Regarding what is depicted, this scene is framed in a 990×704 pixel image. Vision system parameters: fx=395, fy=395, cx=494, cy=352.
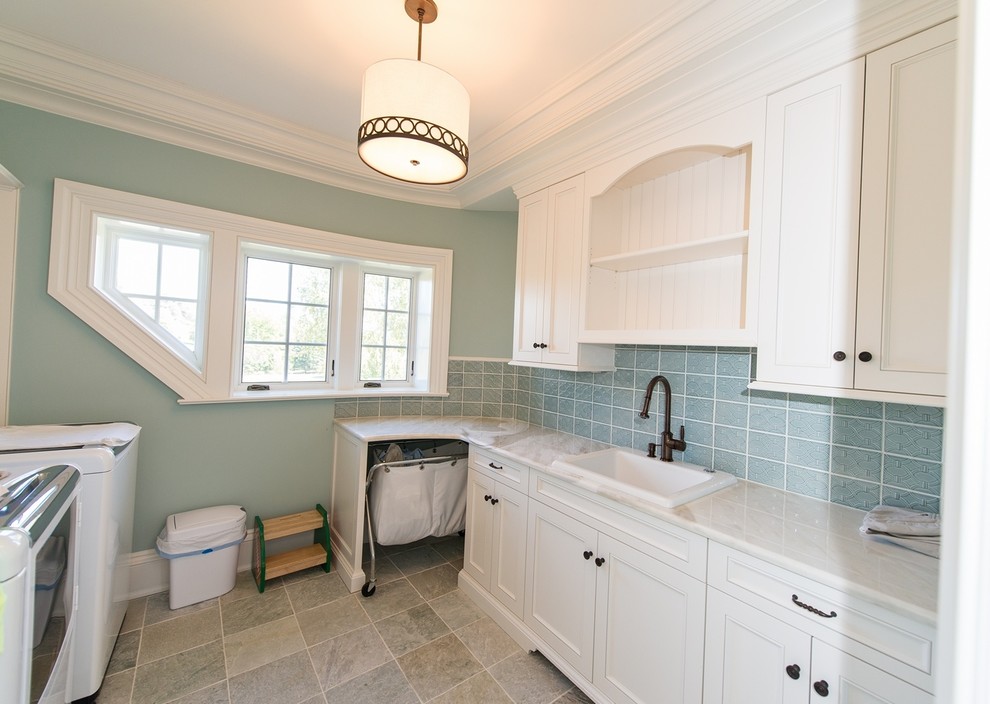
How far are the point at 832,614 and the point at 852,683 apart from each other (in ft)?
0.50

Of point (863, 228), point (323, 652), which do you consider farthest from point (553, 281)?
point (323, 652)

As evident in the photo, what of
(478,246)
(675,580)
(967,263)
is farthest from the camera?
(478,246)

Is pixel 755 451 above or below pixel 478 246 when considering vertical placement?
below

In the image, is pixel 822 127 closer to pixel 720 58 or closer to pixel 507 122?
pixel 720 58

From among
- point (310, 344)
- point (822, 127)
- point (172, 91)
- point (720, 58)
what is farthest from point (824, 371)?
point (172, 91)

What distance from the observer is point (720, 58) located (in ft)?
4.67

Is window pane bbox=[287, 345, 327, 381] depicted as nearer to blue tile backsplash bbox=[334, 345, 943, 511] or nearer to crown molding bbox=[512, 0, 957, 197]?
blue tile backsplash bbox=[334, 345, 943, 511]

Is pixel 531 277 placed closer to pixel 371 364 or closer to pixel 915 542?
pixel 371 364

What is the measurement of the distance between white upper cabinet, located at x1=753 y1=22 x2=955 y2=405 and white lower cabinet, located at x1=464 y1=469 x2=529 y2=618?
1248 mm

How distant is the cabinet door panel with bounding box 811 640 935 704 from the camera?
882mm

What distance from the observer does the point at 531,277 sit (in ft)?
7.66

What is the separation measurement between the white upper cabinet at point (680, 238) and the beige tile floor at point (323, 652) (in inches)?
61.7

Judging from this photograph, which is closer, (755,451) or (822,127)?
(822,127)

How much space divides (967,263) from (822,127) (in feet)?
3.94
